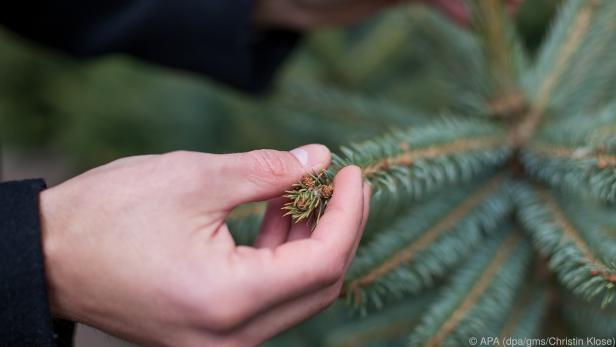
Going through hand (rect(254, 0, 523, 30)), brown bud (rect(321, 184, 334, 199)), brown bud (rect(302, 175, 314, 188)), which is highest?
hand (rect(254, 0, 523, 30))

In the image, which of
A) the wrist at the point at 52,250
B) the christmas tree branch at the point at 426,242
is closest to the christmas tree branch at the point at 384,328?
the christmas tree branch at the point at 426,242

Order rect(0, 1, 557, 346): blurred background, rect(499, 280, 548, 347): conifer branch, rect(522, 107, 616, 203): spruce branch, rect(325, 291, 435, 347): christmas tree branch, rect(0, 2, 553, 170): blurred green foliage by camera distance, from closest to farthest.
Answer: rect(522, 107, 616, 203): spruce branch, rect(499, 280, 548, 347): conifer branch, rect(325, 291, 435, 347): christmas tree branch, rect(0, 1, 557, 346): blurred background, rect(0, 2, 553, 170): blurred green foliage

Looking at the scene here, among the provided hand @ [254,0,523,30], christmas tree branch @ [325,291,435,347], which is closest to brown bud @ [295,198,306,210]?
christmas tree branch @ [325,291,435,347]

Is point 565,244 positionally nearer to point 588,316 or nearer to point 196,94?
point 588,316

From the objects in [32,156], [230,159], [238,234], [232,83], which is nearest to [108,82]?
[232,83]

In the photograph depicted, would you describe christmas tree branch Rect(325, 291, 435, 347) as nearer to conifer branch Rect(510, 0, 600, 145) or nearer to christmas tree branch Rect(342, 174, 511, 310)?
christmas tree branch Rect(342, 174, 511, 310)

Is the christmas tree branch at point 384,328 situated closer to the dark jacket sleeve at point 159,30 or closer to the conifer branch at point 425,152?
the conifer branch at point 425,152
